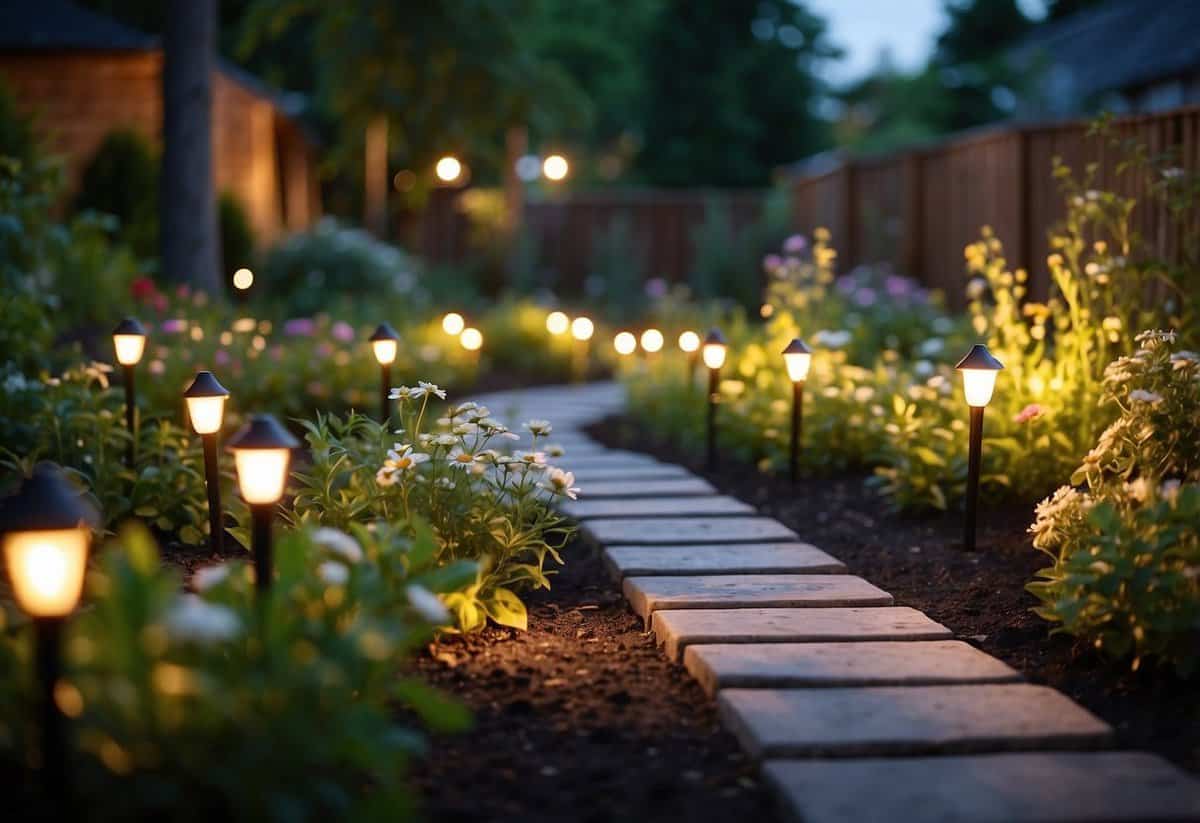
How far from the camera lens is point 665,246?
1845 centimetres

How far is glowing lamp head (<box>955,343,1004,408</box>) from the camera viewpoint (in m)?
4.39

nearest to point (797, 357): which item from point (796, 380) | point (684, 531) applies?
point (796, 380)

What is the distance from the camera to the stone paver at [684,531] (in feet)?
15.9

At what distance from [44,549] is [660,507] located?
3.54m

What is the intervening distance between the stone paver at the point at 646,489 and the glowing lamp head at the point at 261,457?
2.96m

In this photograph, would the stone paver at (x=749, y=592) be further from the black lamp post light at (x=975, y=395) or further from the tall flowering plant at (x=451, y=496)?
the black lamp post light at (x=975, y=395)

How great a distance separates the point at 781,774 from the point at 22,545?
1607mm

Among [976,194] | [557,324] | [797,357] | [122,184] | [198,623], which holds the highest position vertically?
[122,184]

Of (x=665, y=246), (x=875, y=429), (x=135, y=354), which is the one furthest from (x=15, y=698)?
(x=665, y=246)

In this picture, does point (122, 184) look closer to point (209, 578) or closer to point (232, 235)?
point (232, 235)

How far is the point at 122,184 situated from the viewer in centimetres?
1369

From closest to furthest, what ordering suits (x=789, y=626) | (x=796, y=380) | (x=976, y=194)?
(x=789, y=626)
(x=796, y=380)
(x=976, y=194)

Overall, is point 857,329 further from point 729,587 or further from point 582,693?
point 582,693

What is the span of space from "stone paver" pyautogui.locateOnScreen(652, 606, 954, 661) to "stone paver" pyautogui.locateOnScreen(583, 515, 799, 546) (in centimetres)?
100
